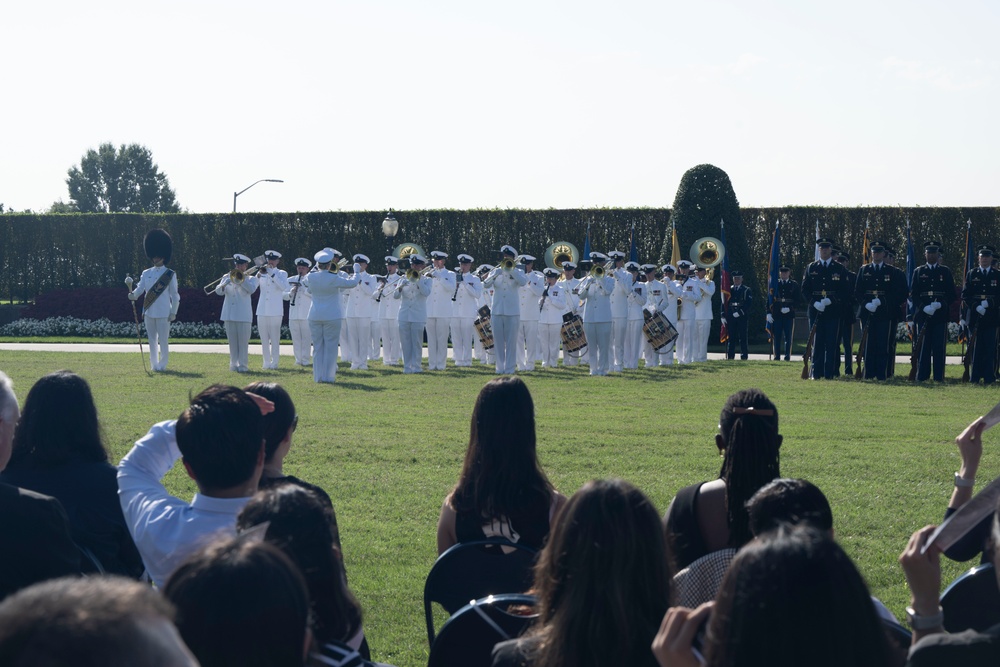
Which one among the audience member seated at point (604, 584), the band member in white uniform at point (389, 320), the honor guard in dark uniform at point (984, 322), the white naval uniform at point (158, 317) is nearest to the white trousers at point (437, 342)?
the band member in white uniform at point (389, 320)

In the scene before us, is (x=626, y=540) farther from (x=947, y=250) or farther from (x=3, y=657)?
(x=947, y=250)

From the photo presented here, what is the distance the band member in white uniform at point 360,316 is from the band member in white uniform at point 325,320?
3900 mm

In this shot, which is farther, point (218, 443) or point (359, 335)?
point (359, 335)

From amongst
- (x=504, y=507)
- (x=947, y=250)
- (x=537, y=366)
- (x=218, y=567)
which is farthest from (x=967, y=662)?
(x=947, y=250)

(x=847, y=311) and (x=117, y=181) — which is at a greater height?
(x=117, y=181)

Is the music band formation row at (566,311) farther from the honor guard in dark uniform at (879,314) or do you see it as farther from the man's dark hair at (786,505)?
the man's dark hair at (786,505)

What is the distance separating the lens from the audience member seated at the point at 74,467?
4219mm

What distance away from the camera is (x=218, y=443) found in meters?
3.55

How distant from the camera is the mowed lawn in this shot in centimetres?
701

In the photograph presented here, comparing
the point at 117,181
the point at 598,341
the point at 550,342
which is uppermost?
the point at 117,181

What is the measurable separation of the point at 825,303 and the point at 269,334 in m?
10.9

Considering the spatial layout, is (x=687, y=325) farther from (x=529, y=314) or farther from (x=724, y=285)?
(x=529, y=314)

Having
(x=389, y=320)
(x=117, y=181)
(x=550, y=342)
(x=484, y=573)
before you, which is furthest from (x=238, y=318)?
(x=117, y=181)

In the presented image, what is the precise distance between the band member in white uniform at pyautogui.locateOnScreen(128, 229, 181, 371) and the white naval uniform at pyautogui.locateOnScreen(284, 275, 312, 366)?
296cm
